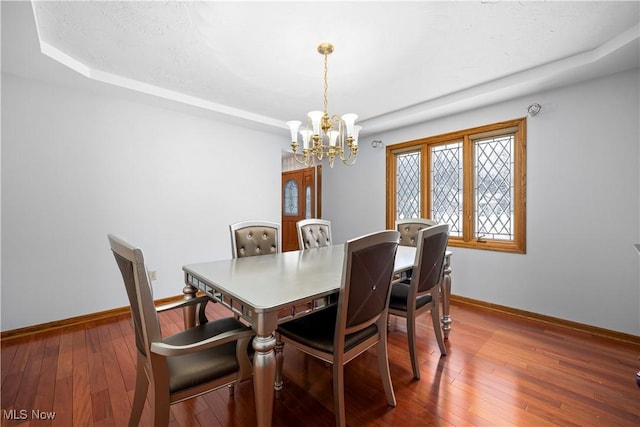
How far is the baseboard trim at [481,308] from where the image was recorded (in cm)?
238

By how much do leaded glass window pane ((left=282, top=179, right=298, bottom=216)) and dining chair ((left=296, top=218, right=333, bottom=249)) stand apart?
266cm

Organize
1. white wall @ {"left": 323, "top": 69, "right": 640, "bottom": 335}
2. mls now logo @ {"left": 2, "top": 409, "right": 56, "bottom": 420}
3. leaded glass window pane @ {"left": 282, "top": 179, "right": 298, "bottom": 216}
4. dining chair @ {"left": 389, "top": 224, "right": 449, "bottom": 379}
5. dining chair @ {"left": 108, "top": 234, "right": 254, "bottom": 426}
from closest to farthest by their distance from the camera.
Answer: dining chair @ {"left": 108, "top": 234, "right": 254, "bottom": 426}
mls now logo @ {"left": 2, "top": 409, "right": 56, "bottom": 420}
dining chair @ {"left": 389, "top": 224, "right": 449, "bottom": 379}
white wall @ {"left": 323, "top": 69, "right": 640, "bottom": 335}
leaded glass window pane @ {"left": 282, "top": 179, "right": 298, "bottom": 216}

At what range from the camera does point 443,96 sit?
3.09 m

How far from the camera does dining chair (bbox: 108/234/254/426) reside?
3.50ft

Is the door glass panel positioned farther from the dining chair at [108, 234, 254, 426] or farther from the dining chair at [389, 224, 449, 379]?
the dining chair at [108, 234, 254, 426]

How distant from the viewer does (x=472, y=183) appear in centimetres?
333

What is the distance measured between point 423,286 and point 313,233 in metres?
1.32

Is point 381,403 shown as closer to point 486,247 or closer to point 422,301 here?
point 422,301

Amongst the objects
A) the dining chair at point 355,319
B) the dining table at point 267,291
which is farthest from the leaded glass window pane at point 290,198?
the dining chair at point 355,319

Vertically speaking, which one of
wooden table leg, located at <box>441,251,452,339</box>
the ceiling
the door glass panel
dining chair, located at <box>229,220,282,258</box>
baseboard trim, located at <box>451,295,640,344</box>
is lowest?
baseboard trim, located at <box>451,295,640,344</box>

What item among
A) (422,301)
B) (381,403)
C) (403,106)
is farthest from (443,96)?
(381,403)

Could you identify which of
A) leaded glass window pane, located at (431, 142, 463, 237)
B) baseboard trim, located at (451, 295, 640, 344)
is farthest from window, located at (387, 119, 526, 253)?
baseboard trim, located at (451, 295, 640, 344)

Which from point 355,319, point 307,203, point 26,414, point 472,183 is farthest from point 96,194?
point 472,183

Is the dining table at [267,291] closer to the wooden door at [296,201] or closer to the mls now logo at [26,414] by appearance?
the mls now logo at [26,414]
